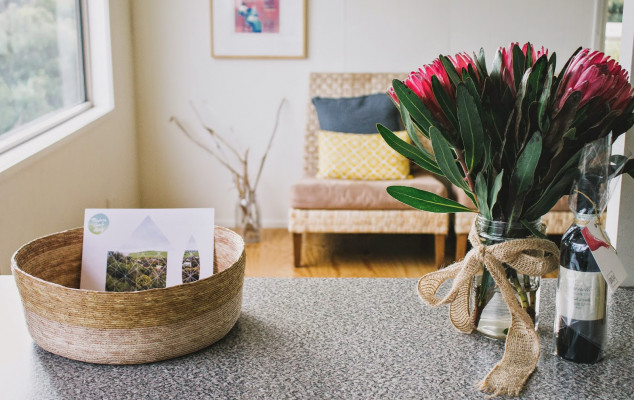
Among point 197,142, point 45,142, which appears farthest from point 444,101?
point 197,142

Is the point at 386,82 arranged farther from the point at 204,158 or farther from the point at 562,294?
the point at 562,294

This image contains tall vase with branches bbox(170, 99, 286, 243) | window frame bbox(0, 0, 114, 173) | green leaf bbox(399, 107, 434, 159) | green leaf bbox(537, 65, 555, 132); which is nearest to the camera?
green leaf bbox(537, 65, 555, 132)

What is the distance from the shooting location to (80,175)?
3.15 m

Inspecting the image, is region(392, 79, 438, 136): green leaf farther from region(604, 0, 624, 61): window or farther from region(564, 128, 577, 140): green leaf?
region(604, 0, 624, 61): window

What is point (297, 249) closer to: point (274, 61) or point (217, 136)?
point (217, 136)

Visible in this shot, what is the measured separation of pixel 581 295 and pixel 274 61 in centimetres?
367

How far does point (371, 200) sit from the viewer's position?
3492mm

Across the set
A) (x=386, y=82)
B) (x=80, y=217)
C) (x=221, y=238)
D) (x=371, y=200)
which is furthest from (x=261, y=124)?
(x=221, y=238)

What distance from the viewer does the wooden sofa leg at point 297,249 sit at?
3594 millimetres

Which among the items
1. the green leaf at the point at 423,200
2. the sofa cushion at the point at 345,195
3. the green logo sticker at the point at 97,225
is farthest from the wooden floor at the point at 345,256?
the green leaf at the point at 423,200

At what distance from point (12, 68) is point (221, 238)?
2.03 m

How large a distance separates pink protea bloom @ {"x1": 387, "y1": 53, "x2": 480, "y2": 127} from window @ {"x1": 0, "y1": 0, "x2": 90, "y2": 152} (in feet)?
6.87

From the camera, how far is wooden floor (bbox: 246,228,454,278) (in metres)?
3.55

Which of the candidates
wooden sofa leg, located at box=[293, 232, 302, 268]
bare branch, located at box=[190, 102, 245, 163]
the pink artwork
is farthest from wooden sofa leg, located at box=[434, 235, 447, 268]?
the pink artwork
